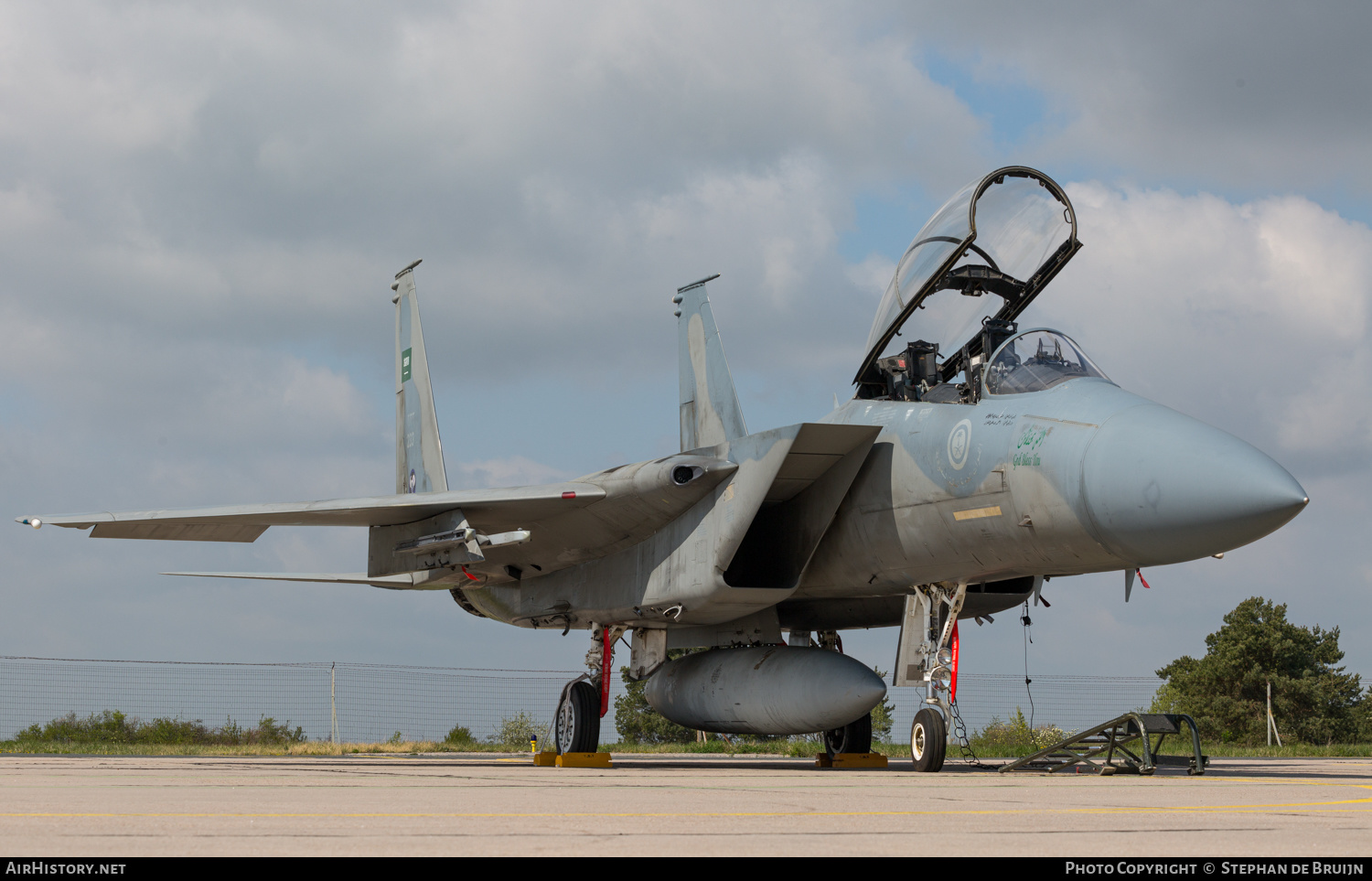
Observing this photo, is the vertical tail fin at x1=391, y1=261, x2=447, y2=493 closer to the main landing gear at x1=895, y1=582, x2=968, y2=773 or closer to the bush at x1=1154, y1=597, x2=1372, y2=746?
the main landing gear at x1=895, y1=582, x2=968, y2=773

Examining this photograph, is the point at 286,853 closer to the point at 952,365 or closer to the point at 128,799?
→ the point at 128,799

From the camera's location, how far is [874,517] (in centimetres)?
959

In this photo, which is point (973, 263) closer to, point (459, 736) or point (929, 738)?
point (929, 738)

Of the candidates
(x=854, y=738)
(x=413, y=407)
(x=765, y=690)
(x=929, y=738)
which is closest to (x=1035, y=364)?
(x=929, y=738)

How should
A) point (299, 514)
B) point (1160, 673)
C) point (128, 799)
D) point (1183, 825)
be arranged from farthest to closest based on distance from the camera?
point (1160, 673), point (299, 514), point (128, 799), point (1183, 825)

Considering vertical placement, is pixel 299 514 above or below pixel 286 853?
above

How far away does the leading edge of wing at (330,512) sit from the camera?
11.0 m

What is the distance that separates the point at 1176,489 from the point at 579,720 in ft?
20.6

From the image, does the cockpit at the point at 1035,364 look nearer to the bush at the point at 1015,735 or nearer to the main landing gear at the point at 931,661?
the main landing gear at the point at 931,661

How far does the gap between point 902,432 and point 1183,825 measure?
5.00 m

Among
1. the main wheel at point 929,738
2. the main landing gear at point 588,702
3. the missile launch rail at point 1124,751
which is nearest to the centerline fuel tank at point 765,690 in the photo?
the main landing gear at point 588,702

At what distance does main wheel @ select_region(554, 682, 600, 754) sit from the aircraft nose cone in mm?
5557
